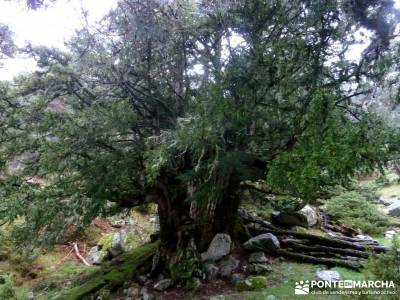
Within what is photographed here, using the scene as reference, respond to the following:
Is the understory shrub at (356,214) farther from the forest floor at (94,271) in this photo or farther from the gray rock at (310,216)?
the gray rock at (310,216)

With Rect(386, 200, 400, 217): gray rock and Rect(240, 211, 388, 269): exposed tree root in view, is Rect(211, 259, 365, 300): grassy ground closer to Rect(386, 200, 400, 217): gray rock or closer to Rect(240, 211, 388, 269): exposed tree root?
Rect(240, 211, 388, 269): exposed tree root

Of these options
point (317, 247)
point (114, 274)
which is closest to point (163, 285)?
point (114, 274)

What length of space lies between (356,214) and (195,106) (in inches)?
277

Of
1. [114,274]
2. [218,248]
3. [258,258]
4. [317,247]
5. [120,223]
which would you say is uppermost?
[120,223]

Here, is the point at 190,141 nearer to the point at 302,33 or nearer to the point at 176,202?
the point at 302,33

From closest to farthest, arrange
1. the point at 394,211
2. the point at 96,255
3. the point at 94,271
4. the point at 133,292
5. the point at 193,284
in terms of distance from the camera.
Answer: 1. the point at 193,284
2. the point at 133,292
3. the point at 94,271
4. the point at 96,255
5. the point at 394,211

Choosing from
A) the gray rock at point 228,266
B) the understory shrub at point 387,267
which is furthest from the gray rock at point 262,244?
the understory shrub at point 387,267

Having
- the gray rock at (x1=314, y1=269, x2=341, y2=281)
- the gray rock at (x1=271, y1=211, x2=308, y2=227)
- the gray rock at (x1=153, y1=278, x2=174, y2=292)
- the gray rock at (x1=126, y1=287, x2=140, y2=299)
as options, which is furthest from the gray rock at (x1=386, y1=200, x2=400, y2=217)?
the gray rock at (x1=126, y1=287, x2=140, y2=299)

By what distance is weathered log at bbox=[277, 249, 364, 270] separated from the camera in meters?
5.80

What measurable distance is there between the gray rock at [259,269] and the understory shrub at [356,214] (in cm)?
396

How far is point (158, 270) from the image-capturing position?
5980 millimetres

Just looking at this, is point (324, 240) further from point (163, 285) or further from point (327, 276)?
point (163, 285)

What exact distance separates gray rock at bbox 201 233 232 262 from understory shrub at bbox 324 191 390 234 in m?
4.05

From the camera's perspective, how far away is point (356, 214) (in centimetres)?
934
